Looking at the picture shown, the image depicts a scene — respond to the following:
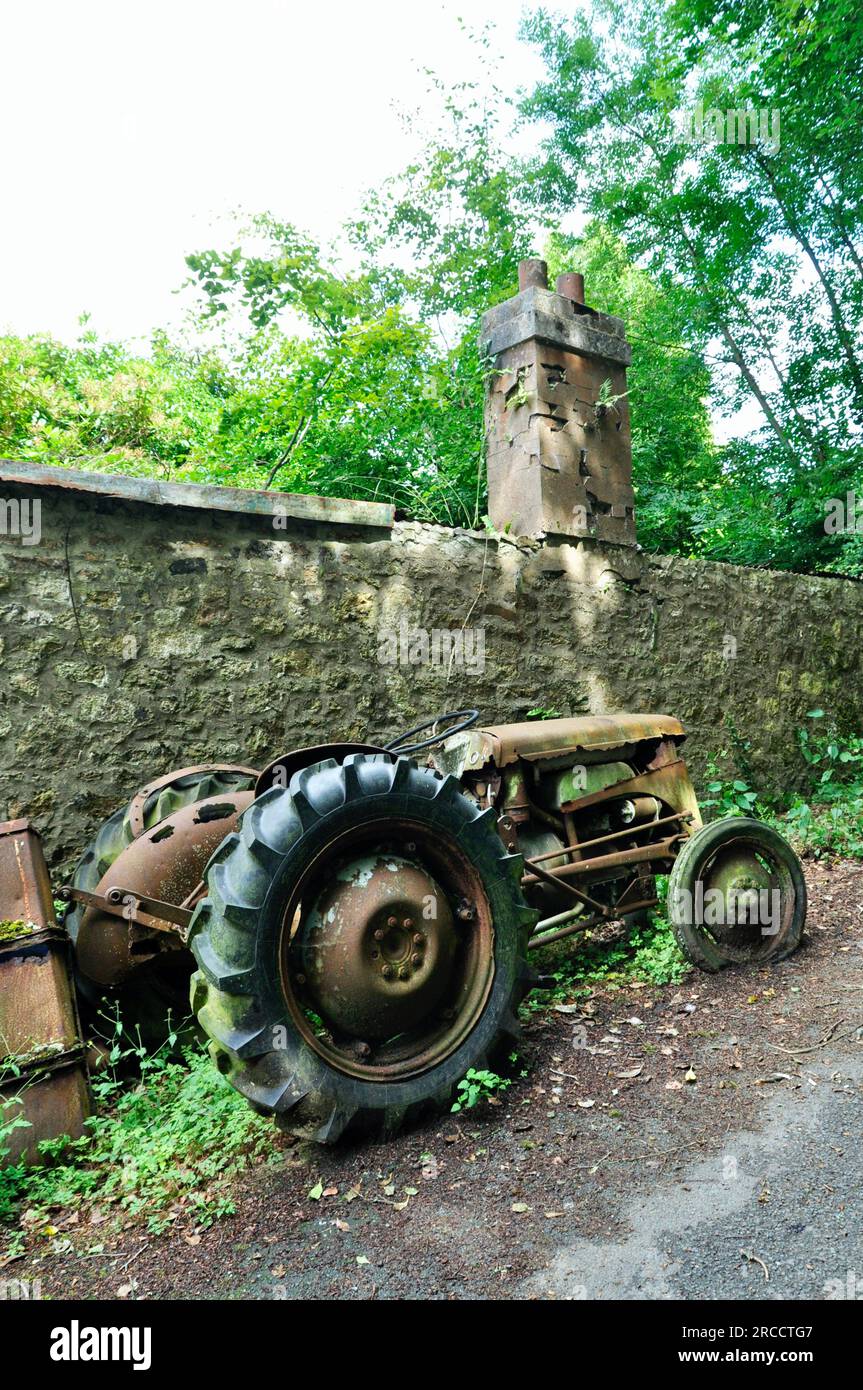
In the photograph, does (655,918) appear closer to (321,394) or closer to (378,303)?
(321,394)

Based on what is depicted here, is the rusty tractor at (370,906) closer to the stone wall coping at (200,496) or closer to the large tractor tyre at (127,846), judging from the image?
the large tractor tyre at (127,846)

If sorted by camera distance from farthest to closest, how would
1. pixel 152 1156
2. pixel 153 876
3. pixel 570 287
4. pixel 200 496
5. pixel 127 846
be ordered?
pixel 570 287, pixel 200 496, pixel 127 846, pixel 153 876, pixel 152 1156

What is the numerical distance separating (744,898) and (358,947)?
6.33 ft

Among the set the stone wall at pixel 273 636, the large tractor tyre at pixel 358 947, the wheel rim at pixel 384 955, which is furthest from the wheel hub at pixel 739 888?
the stone wall at pixel 273 636

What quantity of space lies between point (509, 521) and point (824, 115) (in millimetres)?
7904

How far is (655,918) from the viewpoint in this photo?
4.16 m

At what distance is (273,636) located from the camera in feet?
14.7

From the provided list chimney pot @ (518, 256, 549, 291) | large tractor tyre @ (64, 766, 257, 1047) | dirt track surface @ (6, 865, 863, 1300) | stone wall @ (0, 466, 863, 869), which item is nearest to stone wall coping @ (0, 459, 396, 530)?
stone wall @ (0, 466, 863, 869)

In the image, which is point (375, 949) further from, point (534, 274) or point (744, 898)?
point (534, 274)

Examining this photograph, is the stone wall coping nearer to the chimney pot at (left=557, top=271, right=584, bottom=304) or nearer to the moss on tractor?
the moss on tractor

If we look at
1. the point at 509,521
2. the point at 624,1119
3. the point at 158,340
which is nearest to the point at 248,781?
the point at 624,1119

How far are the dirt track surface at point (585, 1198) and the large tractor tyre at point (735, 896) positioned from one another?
50 centimetres

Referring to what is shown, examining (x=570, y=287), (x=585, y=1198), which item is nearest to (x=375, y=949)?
(x=585, y=1198)

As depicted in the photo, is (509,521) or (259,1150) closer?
(259,1150)
